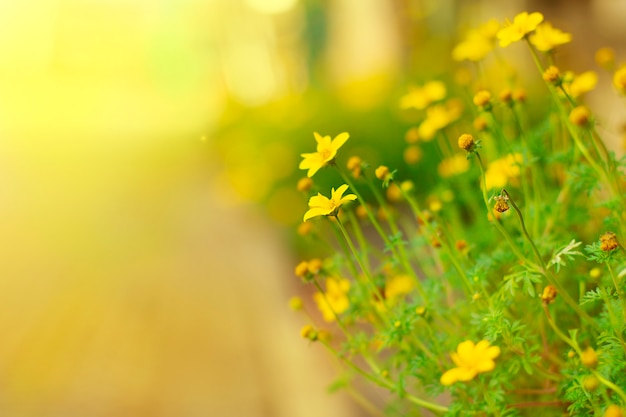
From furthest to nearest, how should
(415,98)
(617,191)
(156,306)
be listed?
(156,306), (415,98), (617,191)

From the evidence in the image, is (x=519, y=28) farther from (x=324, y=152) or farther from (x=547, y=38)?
(x=324, y=152)

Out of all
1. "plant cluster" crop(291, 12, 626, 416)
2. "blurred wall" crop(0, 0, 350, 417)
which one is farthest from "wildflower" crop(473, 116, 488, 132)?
"blurred wall" crop(0, 0, 350, 417)

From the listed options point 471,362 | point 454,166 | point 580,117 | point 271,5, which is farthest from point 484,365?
point 271,5

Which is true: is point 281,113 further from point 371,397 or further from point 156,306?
point 371,397

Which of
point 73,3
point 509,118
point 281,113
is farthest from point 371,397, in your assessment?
point 73,3

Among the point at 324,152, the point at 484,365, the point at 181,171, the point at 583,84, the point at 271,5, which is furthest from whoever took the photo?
the point at 271,5
